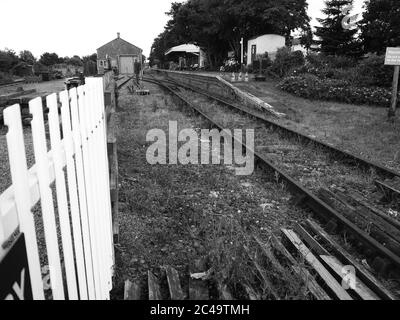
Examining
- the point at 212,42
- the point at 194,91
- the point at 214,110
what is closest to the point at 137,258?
the point at 214,110

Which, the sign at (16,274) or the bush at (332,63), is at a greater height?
the bush at (332,63)

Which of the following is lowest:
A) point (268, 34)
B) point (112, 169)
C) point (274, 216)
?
point (274, 216)

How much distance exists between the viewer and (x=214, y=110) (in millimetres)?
13031

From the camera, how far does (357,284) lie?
3.00 m

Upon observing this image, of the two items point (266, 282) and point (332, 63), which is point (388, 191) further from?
point (332, 63)

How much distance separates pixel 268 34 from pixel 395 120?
93.6 ft

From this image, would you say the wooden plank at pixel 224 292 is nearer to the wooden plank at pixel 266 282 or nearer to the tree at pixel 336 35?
the wooden plank at pixel 266 282

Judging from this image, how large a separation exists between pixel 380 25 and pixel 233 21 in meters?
16.1

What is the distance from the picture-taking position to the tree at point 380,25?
28.3 m

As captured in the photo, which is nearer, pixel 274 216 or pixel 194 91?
pixel 274 216

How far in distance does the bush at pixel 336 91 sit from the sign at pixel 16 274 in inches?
619

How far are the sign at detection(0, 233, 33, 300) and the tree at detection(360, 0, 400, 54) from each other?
108 feet

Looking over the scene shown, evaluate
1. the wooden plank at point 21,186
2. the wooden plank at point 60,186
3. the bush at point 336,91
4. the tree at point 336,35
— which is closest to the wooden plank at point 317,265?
the wooden plank at point 60,186

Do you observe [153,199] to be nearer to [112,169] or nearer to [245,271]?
[112,169]
